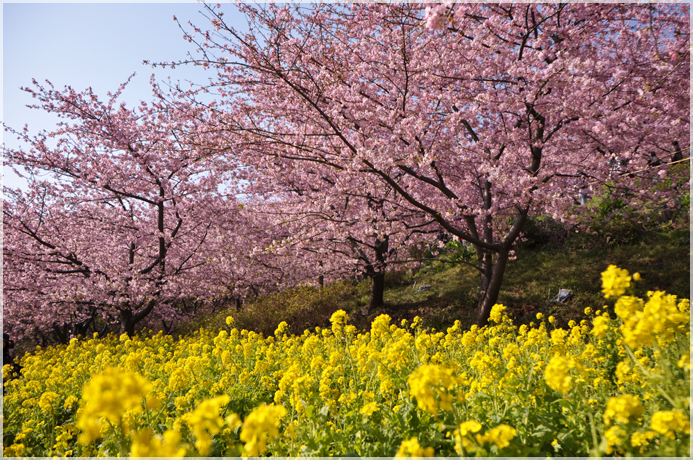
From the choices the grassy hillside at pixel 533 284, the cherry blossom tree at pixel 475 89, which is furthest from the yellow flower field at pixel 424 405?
the grassy hillside at pixel 533 284

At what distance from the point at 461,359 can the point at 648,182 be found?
844 centimetres

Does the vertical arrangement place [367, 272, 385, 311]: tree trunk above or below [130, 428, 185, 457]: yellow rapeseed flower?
below

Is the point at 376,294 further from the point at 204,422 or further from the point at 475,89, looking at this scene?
the point at 204,422

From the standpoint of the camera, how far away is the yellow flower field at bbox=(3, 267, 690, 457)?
176 centimetres

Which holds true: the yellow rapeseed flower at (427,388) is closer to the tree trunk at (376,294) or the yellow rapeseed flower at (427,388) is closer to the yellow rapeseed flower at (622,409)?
the yellow rapeseed flower at (622,409)

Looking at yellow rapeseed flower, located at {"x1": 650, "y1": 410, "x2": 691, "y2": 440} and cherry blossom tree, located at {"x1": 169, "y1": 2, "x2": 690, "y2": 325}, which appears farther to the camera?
cherry blossom tree, located at {"x1": 169, "y1": 2, "x2": 690, "y2": 325}

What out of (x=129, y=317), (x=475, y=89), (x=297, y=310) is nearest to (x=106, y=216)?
(x=129, y=317)

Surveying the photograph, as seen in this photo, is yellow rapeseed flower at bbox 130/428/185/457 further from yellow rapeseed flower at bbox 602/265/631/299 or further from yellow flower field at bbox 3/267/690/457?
yellow rapeseed flower at bbox 602/265/631/299

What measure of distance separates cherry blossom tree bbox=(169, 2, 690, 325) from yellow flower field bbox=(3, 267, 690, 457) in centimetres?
372

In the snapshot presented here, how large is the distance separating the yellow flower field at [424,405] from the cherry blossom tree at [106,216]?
22.7 ft

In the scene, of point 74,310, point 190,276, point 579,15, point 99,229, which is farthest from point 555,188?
point 74,310

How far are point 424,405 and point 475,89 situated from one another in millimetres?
6946

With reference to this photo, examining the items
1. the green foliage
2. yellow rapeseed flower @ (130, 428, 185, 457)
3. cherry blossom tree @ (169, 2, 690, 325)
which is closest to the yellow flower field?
yellow rapeseed flower @ (130, 428, 185, 457)

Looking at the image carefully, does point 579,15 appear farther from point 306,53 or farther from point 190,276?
point 190,276
